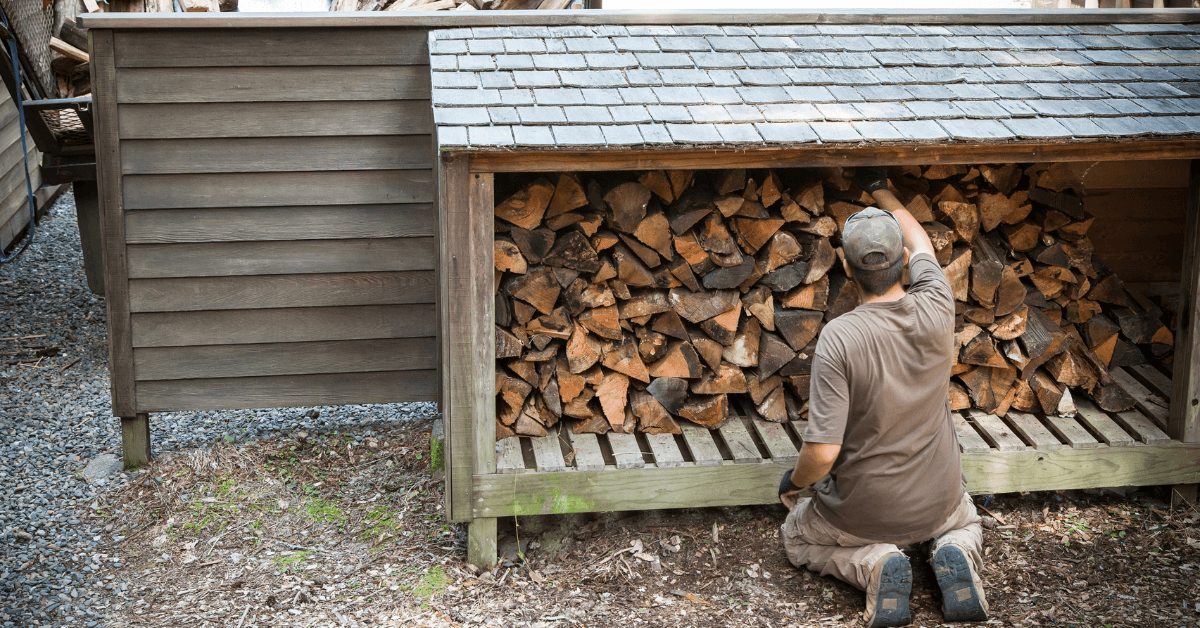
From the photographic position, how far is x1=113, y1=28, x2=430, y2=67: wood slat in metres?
3.82

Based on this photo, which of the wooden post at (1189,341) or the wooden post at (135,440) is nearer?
the wooden post at (1189,341)

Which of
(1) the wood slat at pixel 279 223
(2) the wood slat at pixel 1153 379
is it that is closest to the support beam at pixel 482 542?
(1) the wood slat at pixel 279 223

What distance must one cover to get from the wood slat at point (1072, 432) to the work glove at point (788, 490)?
116 cm

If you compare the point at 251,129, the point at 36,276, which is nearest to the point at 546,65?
the point at 251,129

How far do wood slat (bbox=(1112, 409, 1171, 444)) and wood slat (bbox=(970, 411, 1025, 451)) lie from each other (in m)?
0.49

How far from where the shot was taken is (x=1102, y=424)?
369cm

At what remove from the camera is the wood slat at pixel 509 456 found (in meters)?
3.29

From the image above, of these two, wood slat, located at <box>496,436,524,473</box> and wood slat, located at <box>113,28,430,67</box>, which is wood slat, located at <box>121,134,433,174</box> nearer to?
wood slat, located at <box>113,28,430,67</box>

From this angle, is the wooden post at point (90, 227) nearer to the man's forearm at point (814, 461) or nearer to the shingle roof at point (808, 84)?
the shingle roof at point (808, 84)

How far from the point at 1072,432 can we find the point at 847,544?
125 centimetres

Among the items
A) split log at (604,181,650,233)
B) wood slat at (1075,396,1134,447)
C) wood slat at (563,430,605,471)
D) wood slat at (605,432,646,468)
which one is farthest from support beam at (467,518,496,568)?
wood slat at (1075,396,1134,447)

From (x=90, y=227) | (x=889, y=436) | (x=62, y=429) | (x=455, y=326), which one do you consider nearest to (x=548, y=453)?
(x=455, y=326)

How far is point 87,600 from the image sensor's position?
10.5 ft

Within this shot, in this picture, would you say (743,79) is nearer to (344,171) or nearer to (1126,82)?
(1126,82)
